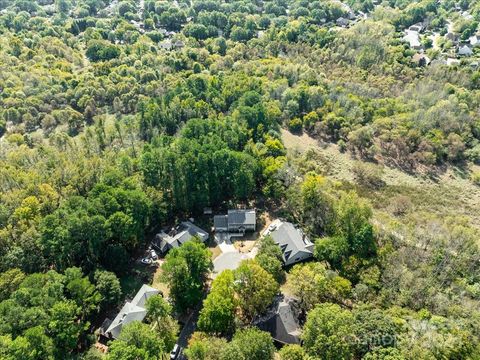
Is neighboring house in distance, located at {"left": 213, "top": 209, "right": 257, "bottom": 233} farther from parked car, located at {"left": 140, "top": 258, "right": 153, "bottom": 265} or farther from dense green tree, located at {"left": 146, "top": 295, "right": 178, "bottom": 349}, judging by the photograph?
dense green tree, located at {"left": 146, "top": 295, "right": 178, "bottom": 349}

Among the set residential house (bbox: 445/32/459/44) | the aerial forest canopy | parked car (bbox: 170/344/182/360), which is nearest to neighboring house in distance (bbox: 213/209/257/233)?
the aerial forest canopy

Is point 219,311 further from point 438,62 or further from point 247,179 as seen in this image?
A: point 438,62

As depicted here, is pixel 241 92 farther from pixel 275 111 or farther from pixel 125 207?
pixel 125 207

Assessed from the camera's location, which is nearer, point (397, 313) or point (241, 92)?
point (397, 313)

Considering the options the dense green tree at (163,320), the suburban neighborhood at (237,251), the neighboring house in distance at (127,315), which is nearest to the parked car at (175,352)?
the suburban neighborhood at (237,251)

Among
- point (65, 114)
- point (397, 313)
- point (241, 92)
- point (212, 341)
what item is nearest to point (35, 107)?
point (65, 114)

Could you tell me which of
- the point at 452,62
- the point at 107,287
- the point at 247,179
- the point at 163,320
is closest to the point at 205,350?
the point at 163,320
